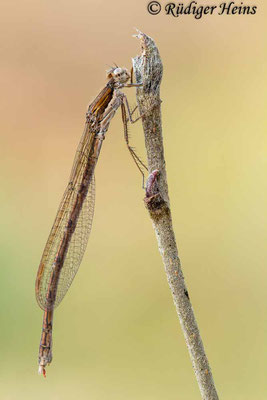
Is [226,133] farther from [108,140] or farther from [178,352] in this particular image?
[178,352]

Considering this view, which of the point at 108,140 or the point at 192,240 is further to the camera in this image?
the point at 108,140

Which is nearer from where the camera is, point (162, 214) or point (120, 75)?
point (162, 214)

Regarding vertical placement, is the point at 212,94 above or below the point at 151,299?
above

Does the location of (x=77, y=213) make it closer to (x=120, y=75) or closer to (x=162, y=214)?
(x=120, y=75)

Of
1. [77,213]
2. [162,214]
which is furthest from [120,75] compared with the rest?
[162,214]

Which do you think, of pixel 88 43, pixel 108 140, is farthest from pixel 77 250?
pixel 88 43

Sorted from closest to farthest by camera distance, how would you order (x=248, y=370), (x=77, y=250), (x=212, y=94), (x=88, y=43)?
(x=77, y=250), (x=248, y=370), (x=212, y=94), (x=88, y=43)

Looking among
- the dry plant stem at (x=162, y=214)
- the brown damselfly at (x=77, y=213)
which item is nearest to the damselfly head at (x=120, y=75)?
the brown damselfly at (x=77, y=213)
